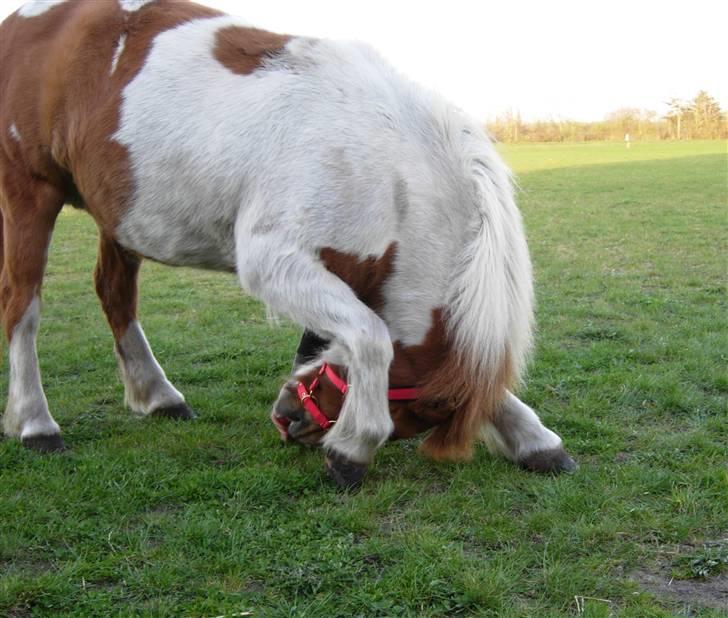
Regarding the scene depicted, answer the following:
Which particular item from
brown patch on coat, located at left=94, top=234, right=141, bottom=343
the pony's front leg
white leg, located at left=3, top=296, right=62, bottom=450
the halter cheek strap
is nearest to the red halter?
the halter cheek strap

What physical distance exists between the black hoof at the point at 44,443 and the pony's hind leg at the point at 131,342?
2.11 ft

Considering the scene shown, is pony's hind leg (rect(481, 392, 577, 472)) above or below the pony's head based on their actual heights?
below

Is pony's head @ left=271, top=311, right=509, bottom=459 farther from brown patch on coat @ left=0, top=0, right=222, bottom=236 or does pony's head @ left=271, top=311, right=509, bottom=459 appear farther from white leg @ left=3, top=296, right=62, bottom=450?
white leg @ left=3, top=296, right=62, bottom=450

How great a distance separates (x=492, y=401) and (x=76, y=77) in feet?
8.58

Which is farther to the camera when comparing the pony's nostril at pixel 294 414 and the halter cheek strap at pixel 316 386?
the pony's nostril at pixel 294 414

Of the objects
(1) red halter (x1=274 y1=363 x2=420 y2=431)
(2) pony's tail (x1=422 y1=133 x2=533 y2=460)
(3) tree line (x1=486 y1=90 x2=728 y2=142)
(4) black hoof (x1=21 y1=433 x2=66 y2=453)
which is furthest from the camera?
(3) tree line (x1=486 y1=90 x2=728 y2=142)

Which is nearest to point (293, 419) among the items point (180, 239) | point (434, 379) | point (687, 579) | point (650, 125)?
point (434, 379)

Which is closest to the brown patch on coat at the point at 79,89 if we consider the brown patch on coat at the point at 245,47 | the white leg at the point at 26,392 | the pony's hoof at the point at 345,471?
the brown patch on coat at the point at 245,47

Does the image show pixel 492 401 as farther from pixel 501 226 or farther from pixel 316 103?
pixel 316 103

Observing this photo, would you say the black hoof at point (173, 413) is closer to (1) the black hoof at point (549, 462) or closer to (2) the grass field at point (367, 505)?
(2) the grass field at point (367, 505)

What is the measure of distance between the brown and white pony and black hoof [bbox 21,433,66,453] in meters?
0.01

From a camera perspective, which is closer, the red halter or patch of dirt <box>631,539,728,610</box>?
patch of dirt <box>631,539,728,610</box>

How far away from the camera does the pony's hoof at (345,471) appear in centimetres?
373

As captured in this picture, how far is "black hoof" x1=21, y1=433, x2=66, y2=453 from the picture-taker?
4.30 meters
